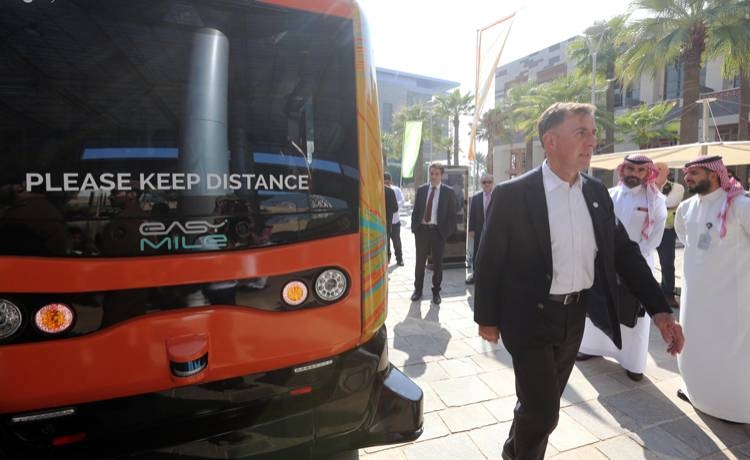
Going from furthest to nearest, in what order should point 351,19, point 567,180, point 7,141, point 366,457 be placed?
point 366,457 < point 567,180 < point 351,19 < point 7,141

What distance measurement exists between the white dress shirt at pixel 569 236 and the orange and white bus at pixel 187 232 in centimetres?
94

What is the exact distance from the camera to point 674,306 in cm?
615

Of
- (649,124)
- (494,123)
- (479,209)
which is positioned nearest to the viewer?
(479,209)

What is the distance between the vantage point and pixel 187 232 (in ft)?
6.07

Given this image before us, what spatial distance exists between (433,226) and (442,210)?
292 mm

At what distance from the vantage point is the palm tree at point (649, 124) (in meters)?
25.2

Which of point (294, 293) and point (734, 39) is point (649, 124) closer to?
point (734, 39)

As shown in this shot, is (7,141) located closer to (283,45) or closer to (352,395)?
(283,45)

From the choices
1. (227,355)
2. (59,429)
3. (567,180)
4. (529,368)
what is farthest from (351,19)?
(59,429)

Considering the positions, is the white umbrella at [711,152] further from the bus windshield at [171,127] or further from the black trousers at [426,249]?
the bus windshield at [171,127]

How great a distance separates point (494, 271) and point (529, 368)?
0.51m

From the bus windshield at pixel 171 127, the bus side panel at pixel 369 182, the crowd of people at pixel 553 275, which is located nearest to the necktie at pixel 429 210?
the crowd of people at pixel 553 275

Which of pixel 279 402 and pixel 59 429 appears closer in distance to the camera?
pixel 59 429

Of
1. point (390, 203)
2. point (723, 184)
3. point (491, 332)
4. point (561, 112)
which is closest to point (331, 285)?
point (491, 332)
